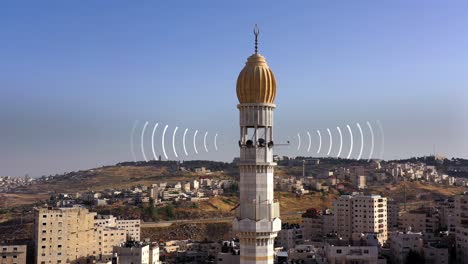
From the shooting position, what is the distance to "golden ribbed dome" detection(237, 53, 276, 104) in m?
9.82

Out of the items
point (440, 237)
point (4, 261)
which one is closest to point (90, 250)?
point (4, 261)

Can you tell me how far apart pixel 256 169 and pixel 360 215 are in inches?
1484

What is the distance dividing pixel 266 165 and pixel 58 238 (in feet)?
116

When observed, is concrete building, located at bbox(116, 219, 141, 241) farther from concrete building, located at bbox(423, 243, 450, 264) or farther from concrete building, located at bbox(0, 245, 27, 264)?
concrete building, located at bbox(423, 243, 450, 264)

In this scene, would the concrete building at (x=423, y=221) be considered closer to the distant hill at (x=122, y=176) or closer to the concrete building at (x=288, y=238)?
the concrete building at (x=288, y=238)

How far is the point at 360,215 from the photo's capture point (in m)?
45.4

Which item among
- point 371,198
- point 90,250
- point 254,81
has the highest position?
point 254,81

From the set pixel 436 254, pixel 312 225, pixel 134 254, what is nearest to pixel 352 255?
pixel 436 254

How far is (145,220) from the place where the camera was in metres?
63.2

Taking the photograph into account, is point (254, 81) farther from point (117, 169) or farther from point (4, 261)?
point (117, 169)

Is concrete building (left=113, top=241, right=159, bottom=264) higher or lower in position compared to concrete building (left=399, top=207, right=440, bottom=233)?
lower

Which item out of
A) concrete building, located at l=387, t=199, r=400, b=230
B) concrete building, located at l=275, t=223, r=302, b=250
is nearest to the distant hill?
concrete building, located at l=387, t=199, r=400, b=230

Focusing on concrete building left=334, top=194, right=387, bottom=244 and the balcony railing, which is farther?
concrete building left=334, top=194, right=387, bottom=244

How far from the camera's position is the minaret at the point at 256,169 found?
31.8ft
